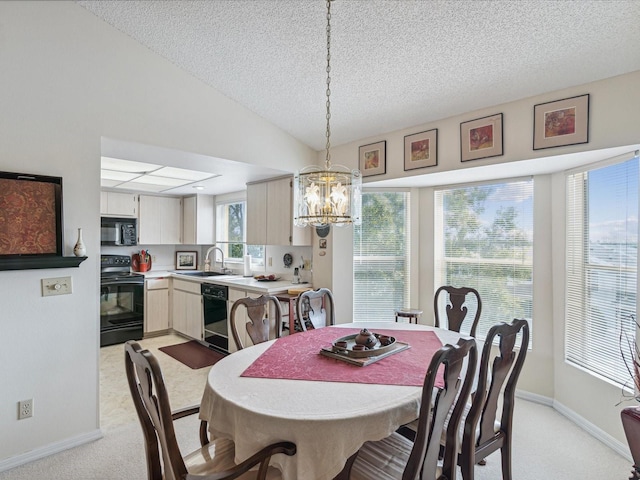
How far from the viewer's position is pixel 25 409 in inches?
89.2

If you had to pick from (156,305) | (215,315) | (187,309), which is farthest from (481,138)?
(156,305)

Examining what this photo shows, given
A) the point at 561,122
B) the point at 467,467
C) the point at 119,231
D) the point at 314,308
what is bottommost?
the point at 467,467

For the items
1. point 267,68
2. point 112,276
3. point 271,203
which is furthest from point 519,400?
point 112,276

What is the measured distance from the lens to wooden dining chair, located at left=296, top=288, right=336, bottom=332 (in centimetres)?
281

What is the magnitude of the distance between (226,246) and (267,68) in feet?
11.2

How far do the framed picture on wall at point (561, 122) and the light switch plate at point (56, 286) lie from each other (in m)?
3.47

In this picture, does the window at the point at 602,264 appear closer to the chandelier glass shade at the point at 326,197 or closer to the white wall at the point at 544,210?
the white wall at the point at 544,210

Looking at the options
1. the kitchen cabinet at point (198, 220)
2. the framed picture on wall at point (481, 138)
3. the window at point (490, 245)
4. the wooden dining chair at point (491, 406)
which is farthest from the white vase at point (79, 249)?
the window at point (490, 245)

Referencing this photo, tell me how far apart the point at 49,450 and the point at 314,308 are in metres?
2.02

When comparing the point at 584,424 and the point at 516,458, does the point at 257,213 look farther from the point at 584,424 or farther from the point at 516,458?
the point at 584,424

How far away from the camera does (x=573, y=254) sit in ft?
9.52

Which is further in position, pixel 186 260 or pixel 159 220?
pixel 186 260

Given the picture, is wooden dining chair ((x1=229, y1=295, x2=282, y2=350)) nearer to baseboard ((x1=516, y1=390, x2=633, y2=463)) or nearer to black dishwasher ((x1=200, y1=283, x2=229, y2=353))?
black dishwasher ((x1=200, y1=283, x2=229, y2=353))

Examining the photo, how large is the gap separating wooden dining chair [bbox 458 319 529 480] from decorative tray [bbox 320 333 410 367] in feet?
1.68
